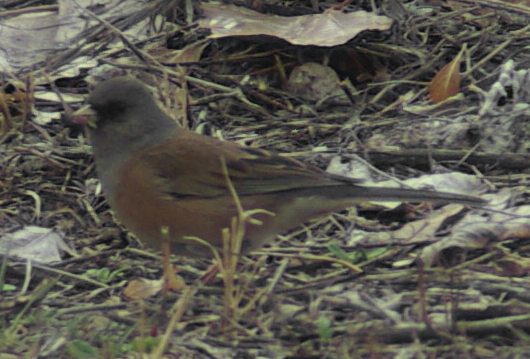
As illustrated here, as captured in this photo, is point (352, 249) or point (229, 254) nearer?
point (229, 254)

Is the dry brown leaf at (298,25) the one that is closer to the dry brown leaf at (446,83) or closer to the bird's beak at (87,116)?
the dry brown leaf at (446,83)

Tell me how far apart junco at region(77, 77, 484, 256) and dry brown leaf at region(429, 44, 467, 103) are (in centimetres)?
134

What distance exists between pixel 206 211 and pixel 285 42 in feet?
5.50

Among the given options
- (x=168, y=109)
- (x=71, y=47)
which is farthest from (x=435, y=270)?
(x=71, y=47)

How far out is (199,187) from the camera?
3.82 m

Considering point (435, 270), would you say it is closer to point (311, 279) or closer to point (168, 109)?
point (311, 279)

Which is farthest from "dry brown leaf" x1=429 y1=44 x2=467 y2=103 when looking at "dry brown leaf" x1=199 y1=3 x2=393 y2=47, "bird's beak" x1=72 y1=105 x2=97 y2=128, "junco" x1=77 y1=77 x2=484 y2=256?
"bird's beak" x1=72 y1=105 x2=97 y2=128

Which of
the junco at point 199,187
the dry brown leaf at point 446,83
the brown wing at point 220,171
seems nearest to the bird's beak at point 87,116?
the junco at point 199,187

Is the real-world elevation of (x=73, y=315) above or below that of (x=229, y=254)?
below

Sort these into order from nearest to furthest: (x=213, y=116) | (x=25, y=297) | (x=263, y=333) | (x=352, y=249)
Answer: (x=263, y=333) < (x=25, y=297) < (x=352, y=249) < (x=213, y=116)

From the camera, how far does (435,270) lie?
149 inches

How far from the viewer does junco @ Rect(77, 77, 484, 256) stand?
12.4 ft

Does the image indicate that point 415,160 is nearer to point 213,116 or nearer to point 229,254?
point 213,116

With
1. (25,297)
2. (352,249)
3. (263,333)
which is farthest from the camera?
(352,249)
